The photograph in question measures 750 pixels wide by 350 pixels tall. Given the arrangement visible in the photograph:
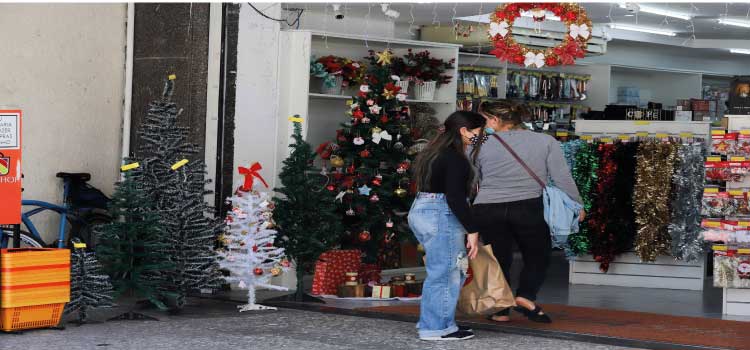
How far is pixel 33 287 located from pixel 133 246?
1.03m

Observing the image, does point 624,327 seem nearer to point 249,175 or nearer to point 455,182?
point 455,182

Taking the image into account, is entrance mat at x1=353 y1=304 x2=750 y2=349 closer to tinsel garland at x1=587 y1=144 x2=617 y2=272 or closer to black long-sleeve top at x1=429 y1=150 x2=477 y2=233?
black long-sleeve top at x1=429 y1=150 x2=477 y2=233

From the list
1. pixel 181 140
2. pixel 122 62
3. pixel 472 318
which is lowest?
pixel 472 318

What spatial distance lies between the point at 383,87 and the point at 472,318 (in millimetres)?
2629

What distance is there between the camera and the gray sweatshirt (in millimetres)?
8133

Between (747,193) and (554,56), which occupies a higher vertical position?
(554,56)

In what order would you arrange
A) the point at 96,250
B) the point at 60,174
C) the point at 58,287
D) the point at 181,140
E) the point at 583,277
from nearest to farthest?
the point at 58,287 < the point at 96,250 < the point at 181,140 < the point at 60,174 < the point at 583,277

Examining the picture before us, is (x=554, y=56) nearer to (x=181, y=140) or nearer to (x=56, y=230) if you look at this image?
(x=181, y=140)

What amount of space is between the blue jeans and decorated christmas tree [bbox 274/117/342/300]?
194cm

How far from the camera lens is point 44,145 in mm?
9945

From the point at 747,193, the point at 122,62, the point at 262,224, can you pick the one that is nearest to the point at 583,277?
the point at 747,193

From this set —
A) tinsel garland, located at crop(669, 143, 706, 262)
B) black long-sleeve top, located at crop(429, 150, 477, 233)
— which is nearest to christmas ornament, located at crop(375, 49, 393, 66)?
tinsel garland, located at crop(669, 143, 706, 262)

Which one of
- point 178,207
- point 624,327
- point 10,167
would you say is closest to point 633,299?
point 624,327

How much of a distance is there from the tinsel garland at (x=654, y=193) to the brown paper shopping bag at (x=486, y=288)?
2.97 m
